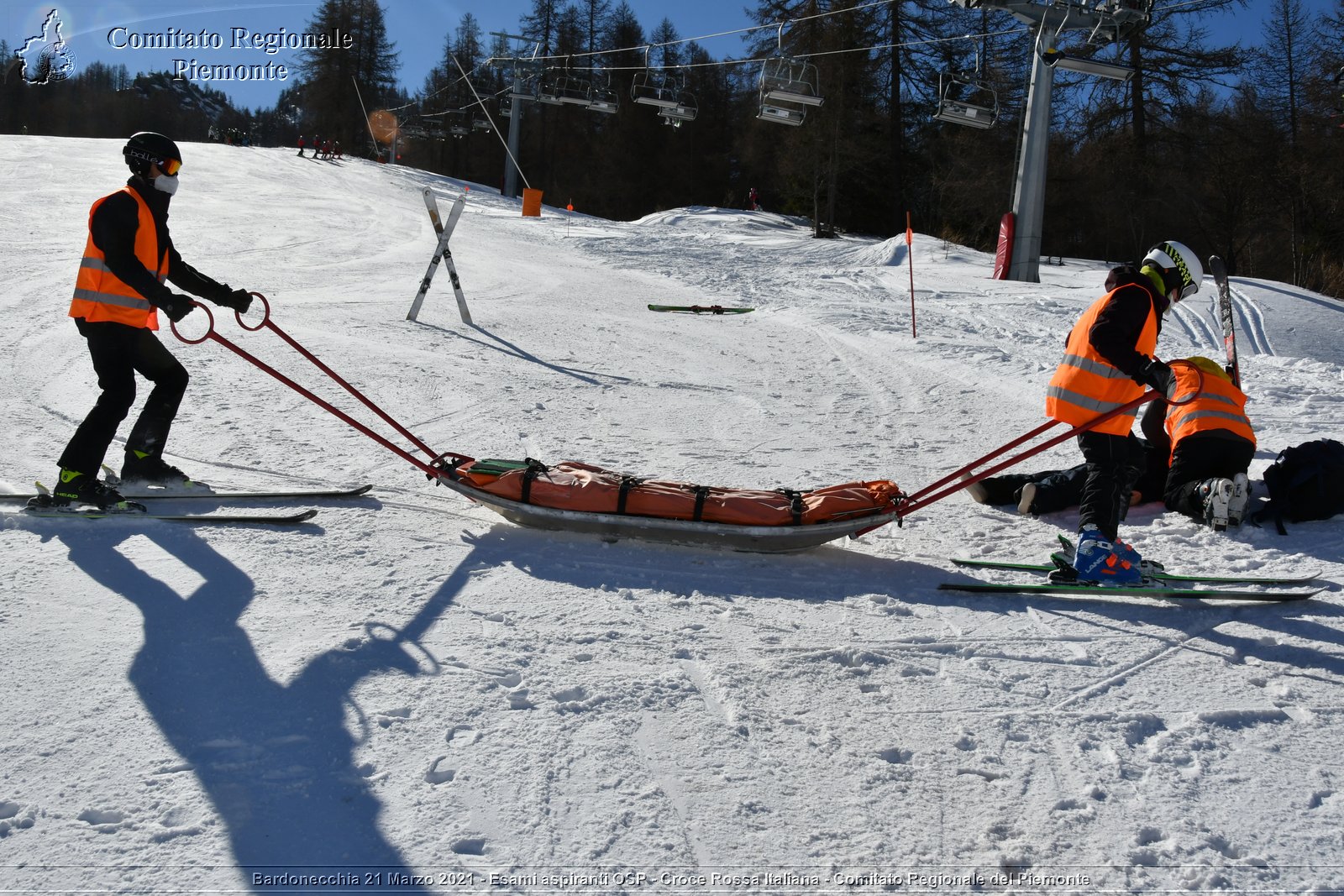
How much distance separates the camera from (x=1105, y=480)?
4121 millimetres

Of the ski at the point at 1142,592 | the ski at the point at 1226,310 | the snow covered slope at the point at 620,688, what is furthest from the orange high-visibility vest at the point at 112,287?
the ski at the point at 1226,310

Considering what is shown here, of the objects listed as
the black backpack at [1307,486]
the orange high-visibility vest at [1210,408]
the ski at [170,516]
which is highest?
the orange high-visibility vest at [1210,408]

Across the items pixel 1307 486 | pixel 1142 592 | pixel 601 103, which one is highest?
pixel 601 103

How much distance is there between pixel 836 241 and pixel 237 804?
914 inches

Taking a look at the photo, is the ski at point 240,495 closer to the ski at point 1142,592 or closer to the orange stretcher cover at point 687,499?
the orange stretcher cover at point 687,499

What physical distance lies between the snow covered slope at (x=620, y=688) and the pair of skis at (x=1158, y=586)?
66 millimetres

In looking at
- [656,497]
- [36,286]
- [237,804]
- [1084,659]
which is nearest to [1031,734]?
[1084,659]

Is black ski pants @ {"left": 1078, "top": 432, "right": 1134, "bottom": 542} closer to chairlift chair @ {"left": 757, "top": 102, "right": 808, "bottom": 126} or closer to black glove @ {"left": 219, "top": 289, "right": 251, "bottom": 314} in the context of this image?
black glove @ {"left": 219, "top": 289, "right": 251, "bottom": 314}

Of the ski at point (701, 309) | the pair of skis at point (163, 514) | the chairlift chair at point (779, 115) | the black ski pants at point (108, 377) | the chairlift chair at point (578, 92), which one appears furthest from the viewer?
the chairlift chair at point (578, 92)

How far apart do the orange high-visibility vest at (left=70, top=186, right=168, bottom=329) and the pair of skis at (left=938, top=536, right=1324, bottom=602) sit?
4019 mm

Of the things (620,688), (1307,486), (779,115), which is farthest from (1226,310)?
(779,115)

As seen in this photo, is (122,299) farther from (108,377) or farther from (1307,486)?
(1307,486)

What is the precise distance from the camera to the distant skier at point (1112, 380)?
3.95 meters

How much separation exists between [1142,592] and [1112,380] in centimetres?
93
